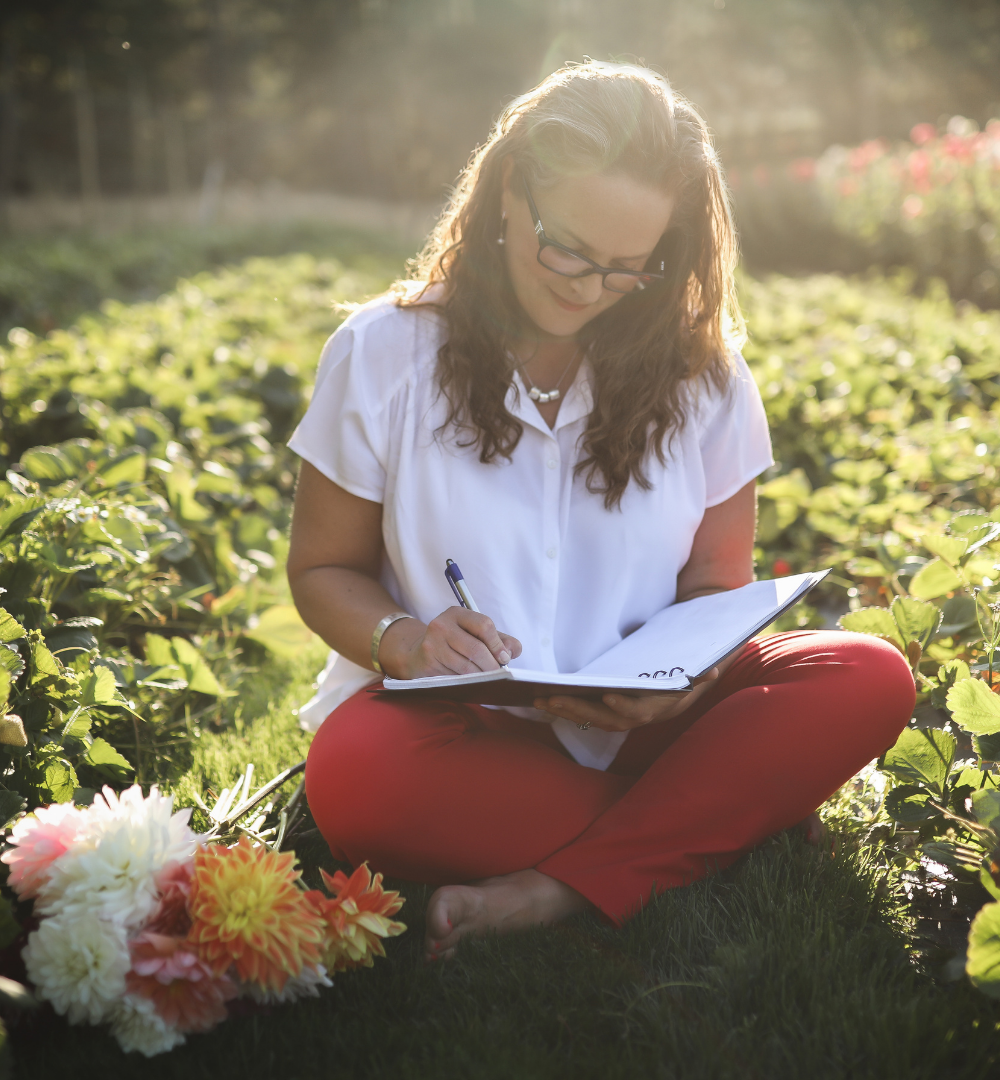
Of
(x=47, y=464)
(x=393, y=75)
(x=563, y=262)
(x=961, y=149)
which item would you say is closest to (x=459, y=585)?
(x=563, y=262)

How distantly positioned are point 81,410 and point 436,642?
2.06 m

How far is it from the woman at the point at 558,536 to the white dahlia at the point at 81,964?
0.49 meters

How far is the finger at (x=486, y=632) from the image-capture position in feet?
4.92

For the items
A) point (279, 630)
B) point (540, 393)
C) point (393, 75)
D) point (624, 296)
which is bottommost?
point (279, 630)

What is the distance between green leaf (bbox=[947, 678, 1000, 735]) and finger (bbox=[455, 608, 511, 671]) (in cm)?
68

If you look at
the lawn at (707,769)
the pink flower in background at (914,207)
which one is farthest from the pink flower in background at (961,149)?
the lawn at (707,769)

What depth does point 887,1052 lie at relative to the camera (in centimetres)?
122

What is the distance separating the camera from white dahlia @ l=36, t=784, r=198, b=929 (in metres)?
1.15

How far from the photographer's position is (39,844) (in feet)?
3.96

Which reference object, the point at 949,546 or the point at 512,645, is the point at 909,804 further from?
the point at 512,645

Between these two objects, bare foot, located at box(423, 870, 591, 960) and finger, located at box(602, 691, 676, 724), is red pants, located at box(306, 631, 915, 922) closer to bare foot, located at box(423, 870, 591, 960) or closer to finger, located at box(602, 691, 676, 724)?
bare foot, located at box(423, 870, 591, 960)

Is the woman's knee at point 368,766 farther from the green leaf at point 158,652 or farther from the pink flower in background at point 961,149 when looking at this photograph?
the pink flower in background at point 961,149

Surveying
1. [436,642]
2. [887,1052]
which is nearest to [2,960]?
[436,642]

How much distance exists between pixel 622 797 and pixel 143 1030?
84 centimetres
